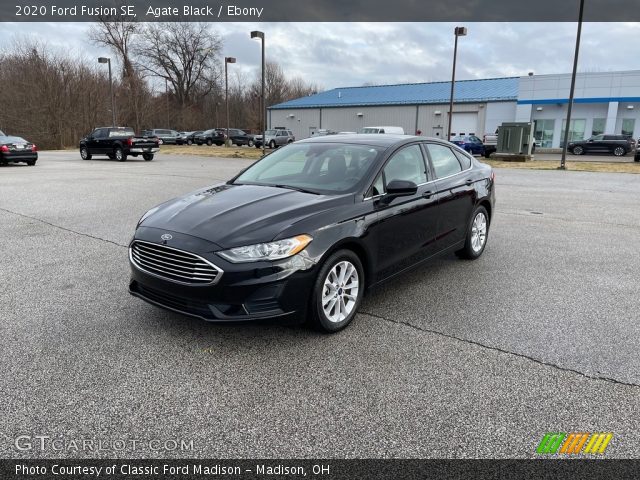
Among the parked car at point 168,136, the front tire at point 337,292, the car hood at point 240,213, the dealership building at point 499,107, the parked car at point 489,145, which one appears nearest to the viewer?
the car hood at point 240,213

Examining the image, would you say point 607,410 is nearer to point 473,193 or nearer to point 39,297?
point 473,193

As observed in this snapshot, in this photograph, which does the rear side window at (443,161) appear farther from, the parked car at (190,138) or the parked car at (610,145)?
the parked car at (190,138)

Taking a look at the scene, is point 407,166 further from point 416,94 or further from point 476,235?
point 416,94

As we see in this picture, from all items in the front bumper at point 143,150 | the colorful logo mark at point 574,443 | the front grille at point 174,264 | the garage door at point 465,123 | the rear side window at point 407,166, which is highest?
the garage door at point 465,123

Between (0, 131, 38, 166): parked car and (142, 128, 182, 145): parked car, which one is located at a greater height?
(142, 128, 182, 145): parked car

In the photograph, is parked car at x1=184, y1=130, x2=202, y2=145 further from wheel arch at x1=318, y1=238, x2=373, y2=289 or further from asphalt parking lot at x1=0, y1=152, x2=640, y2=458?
wheel arch at x1=318, y1=238, x2=373, y2=289

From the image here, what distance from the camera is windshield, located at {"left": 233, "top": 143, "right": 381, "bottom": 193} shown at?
14.8ft

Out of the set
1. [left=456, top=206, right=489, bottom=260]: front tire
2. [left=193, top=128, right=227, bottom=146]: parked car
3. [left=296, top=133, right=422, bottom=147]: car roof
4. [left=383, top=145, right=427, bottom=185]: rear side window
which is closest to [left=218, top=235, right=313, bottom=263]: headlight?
[left=383, top=145, right=427, bottom=185]: rear side window

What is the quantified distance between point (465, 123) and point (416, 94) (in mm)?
7350

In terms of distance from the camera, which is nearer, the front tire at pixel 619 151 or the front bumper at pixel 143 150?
the front bumper at pixel 143 150

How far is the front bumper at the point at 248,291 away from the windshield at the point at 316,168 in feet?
3.60

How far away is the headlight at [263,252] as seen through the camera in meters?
3.47

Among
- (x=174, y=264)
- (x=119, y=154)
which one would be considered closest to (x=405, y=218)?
(x=174, y=264)

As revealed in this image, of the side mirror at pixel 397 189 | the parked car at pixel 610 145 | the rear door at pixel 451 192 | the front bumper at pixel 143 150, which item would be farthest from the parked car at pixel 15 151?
the parked car at pixel 610 145
